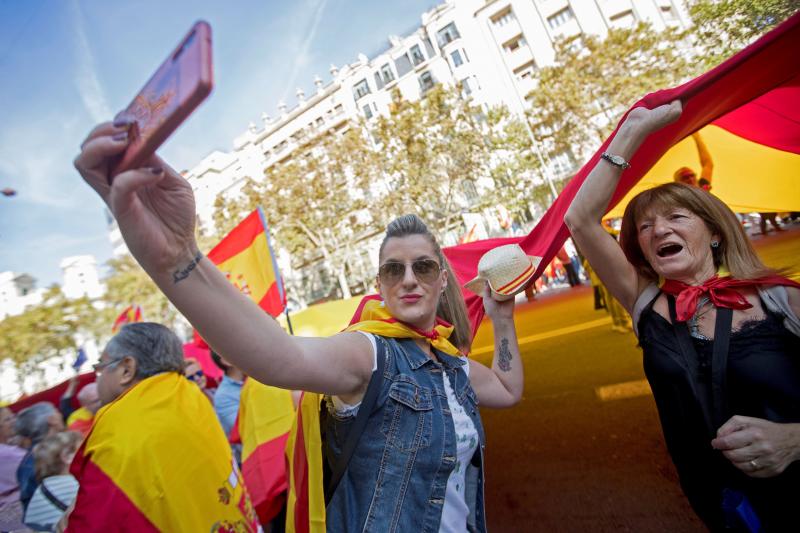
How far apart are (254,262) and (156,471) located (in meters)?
3.08

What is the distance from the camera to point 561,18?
29.4 metres

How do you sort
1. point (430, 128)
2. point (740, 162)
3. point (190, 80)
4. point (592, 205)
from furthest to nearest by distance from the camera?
point (430, 128) → point (740, 162) → point (592, 205) → point (190, 80)

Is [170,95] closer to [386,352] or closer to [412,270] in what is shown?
[386,352]

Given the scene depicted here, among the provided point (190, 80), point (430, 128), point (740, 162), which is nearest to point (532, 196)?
point (430, 128)

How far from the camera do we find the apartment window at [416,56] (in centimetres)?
3606

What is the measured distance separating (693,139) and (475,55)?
33.2 meters

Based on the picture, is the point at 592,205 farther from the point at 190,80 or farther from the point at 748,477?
the point at 190,80

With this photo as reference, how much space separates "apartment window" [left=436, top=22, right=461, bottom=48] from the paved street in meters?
34.7

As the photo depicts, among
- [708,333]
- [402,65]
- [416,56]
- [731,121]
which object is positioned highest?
[402,65]

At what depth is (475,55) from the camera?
31984mm

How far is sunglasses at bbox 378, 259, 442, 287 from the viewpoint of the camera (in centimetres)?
170

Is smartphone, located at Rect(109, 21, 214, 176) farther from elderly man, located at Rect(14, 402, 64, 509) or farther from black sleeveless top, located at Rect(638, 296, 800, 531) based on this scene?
elderly man, located at Rect(14, 402, 64, 509)

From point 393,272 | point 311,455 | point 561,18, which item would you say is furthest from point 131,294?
point 561,18

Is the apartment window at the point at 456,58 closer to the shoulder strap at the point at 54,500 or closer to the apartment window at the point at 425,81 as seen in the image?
the apartment window at the point at 425,81
